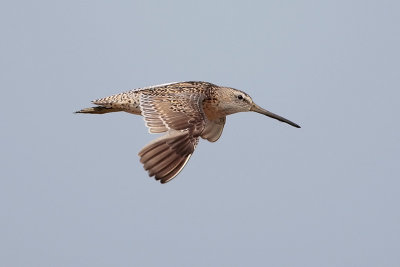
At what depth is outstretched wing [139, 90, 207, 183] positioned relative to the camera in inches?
361

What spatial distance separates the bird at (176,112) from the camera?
30.5ft

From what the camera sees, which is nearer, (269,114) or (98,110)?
(98,110)

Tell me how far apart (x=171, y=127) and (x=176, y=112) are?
0.49 m

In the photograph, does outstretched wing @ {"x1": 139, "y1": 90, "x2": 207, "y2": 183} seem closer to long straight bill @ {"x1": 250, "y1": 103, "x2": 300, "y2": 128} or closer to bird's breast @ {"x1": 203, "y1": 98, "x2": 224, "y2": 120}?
bird's breast @ {"x1": 203, "y1": 98, "x2": 224, "y2": 120}

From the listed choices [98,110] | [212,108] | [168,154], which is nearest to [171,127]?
[168,154]

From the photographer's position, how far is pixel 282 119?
12930 millimetres

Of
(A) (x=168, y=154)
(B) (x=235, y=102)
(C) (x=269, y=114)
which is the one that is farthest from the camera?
(C) (x=269, y=114)

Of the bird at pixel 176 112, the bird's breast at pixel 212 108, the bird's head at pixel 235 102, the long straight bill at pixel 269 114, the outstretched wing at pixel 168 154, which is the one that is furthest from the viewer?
the long straight bill at pixel 269 114

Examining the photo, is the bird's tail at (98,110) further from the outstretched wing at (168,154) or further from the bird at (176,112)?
the outstretched wing at (168,154)

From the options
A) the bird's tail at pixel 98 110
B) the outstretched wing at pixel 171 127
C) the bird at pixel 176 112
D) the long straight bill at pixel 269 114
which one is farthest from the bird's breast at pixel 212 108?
the bird's tail at pixel 98 110

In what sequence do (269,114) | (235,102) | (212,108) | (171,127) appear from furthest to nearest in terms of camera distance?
(269,114) → (235,102) → (212,108) → (171,127)

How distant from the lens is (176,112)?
10.5 meters

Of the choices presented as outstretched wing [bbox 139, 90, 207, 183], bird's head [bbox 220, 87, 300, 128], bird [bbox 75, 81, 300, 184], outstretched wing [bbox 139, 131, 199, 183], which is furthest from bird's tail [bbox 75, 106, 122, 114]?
outstretched wing [bbox 139, 131, 199, 183]

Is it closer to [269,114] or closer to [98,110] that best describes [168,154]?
[98,110]
